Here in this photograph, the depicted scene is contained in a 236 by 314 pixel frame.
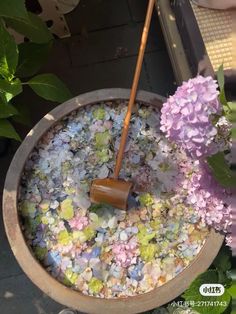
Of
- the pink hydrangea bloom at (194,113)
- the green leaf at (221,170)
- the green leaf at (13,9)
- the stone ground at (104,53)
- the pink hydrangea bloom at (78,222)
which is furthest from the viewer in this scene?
the stone ground at (104,53)

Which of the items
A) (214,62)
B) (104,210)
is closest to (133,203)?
(104,210)

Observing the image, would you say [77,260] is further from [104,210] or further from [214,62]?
[214,62]

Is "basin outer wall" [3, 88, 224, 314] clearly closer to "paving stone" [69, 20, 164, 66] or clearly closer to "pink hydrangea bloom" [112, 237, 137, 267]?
"pink hydrangea bloom" [112, 237, 137, 267]

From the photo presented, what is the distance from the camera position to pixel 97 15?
1.99m

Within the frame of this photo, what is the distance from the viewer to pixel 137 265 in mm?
1340

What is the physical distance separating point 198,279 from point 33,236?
0.39 metres

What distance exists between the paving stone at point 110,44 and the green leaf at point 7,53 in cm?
61

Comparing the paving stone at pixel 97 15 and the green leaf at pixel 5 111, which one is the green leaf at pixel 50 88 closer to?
the green leaf at pixel 5 111

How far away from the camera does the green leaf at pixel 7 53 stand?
1305 millimetres

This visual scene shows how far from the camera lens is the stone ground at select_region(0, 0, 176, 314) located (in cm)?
190

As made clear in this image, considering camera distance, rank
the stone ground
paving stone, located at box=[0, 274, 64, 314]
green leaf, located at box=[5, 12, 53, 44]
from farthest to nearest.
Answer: the stone ground < paving stone, located at box=[0, 274, 64, 314] < green leaf, located at box=[5, 12, 53, 44]

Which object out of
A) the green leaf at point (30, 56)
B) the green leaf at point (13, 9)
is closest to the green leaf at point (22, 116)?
the green leaf at point (30, 56)

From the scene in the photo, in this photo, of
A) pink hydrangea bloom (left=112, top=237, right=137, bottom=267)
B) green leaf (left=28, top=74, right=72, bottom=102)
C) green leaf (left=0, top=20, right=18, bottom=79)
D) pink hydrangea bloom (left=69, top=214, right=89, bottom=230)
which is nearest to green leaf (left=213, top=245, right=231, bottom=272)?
pink hydrangea bloom (left=112, top=237, right=137, bottom=267)

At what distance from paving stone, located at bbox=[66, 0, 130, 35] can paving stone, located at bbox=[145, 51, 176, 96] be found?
0.16 meters
